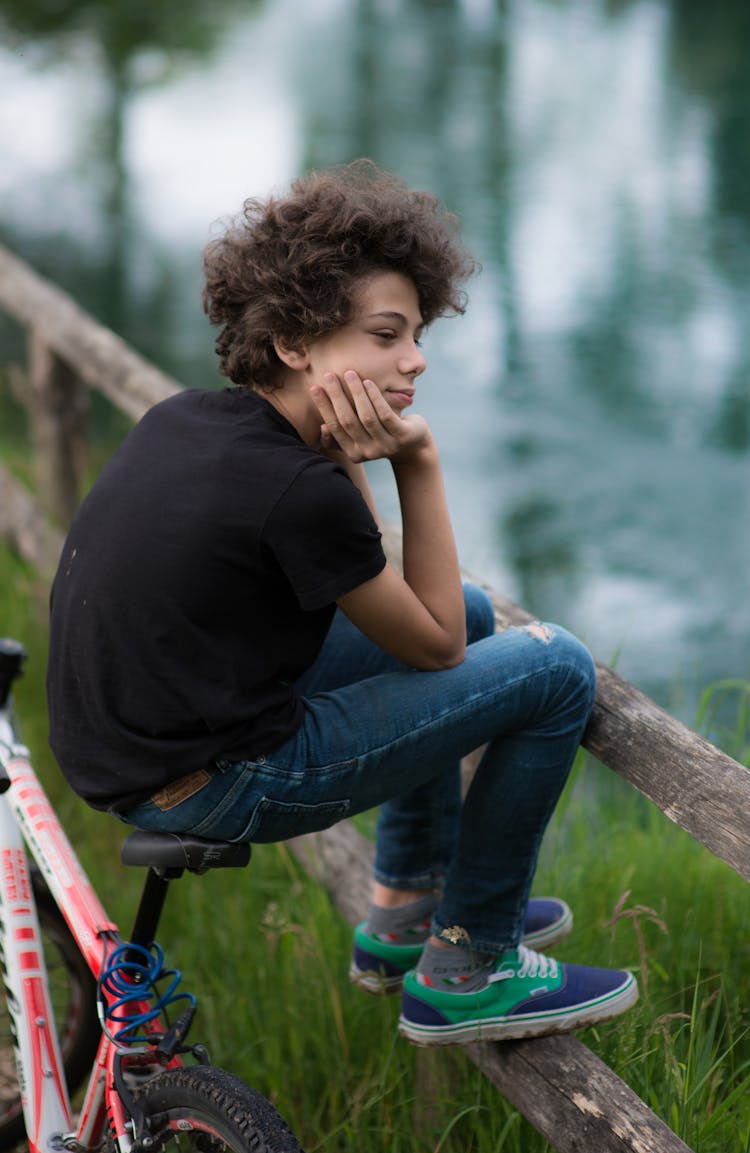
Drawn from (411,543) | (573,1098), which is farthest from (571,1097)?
(411,543)

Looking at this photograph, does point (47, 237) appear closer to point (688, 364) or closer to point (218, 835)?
point (688, 364)

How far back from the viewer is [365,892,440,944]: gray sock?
2.16 metres

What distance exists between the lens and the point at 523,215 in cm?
991

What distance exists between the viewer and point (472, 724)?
1.81m

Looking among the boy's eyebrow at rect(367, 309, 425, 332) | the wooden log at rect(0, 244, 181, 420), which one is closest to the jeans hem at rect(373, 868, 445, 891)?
the boy's eyebrow at rect(367, 309, 425, 332)

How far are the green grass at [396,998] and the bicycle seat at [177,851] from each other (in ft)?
1.76

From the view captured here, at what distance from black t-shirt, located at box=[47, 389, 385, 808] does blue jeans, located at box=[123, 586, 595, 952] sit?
52mm

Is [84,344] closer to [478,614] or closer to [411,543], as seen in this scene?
[478,614]

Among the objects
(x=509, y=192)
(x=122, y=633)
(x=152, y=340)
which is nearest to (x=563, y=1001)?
(x=122, y=633)

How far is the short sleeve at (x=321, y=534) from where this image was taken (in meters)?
1.64

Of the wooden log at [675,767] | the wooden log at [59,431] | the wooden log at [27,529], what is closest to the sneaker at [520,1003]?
the wooden log at [675,767]

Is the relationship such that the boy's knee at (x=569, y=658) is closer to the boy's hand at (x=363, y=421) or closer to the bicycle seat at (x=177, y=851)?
the boy's hand at (x=363, y=421)

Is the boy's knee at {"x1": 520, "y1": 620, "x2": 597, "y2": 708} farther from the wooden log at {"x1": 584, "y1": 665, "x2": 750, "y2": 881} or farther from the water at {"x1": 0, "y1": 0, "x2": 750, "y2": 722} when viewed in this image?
the water at {"x1": 0, "y1": 0, "x2": 750, "y2": 722}

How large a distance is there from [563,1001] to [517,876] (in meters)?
0.18
